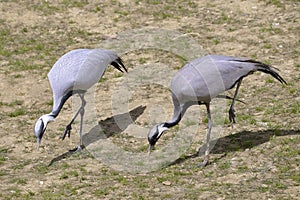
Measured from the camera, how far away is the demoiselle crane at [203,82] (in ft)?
37.3

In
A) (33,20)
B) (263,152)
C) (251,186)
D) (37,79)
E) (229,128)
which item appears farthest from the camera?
(33,20)

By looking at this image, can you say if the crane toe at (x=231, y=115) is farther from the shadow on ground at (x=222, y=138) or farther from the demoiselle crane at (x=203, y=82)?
the demoiselle crane at (x=203, y=82)

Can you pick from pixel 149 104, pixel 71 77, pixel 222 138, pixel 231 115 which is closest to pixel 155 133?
pixel 222 138

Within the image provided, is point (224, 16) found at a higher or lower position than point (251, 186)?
higher

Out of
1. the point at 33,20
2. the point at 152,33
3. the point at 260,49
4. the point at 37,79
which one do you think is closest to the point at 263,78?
the point at 260,49

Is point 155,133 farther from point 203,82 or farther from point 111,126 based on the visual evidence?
point 111,126

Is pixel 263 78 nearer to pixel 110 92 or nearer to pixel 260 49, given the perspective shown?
pixel 260 49

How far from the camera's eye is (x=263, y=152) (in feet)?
38.0

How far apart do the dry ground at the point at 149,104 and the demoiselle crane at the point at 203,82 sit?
86cm

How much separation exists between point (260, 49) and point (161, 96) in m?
3.19

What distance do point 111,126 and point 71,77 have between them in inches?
71.1

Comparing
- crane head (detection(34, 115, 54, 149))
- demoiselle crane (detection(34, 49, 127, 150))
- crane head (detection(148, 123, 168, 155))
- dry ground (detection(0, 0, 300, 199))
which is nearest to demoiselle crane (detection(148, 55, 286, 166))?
crane head (detection(148, 123, 168, 155))

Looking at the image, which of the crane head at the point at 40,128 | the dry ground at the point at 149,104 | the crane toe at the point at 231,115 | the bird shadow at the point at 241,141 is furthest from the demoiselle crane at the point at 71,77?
the crane toe at the point at 231,115

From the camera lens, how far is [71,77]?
1234 centimetres
